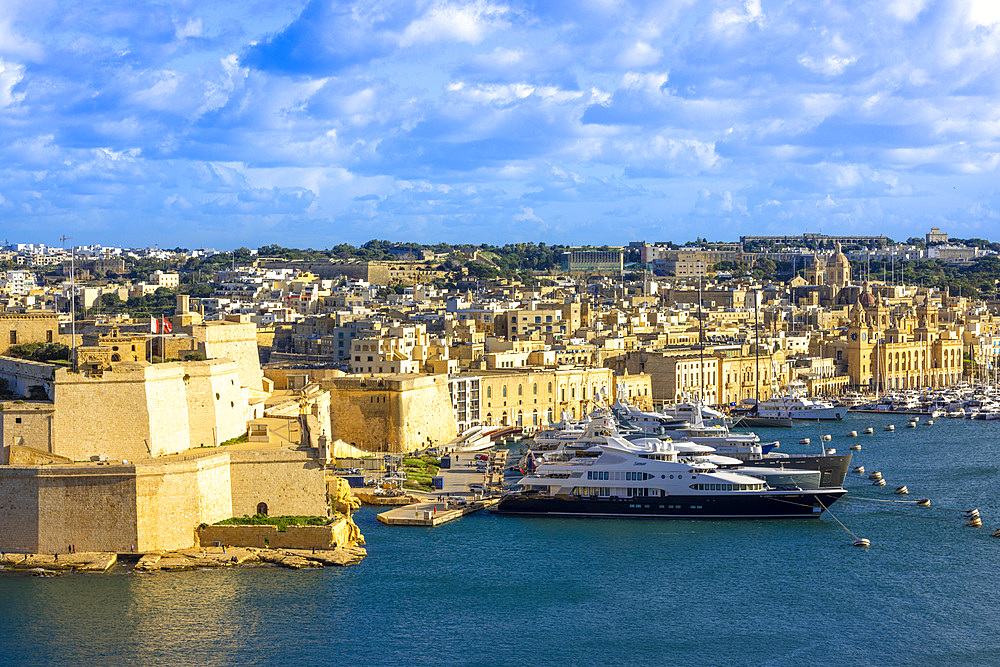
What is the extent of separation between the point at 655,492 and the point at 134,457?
946cm

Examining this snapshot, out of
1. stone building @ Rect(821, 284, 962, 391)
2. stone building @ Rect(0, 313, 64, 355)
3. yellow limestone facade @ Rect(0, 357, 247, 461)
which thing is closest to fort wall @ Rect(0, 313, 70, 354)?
stone building @ Rect(0, 313, 64, 355)

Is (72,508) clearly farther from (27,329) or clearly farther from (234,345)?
(234,345)

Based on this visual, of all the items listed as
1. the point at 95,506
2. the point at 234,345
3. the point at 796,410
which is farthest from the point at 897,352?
the point at 95,506

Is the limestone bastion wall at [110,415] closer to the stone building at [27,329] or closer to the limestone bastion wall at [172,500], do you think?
the limestone bastion wall at [172,500]

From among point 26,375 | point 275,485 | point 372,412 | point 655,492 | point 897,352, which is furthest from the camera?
point 897,352

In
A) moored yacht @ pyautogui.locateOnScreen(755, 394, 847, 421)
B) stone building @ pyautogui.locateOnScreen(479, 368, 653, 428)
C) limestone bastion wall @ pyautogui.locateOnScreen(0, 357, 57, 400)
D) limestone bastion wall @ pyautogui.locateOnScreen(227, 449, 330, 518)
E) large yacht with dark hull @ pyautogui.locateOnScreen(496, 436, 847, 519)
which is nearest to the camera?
limestone bastion wall @ pyautogui.locateOnScreen(227, 449, 330, 518)

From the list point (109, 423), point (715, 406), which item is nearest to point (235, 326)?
point (109, 423)

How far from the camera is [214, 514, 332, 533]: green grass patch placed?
74.4 feet

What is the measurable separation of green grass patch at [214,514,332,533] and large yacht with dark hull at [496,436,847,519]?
5158 millimetres

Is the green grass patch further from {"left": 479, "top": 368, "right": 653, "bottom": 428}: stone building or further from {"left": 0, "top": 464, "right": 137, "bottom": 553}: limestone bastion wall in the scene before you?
{"left": 479, "top": 368, "right": 653, "bottom": 428}: stone building

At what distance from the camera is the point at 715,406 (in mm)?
51469

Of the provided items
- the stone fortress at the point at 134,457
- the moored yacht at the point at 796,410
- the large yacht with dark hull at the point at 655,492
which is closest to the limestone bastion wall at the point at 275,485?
the stone fortress at the point at 134,457

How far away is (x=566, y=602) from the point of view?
2069cm

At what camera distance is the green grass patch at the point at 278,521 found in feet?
74.4
